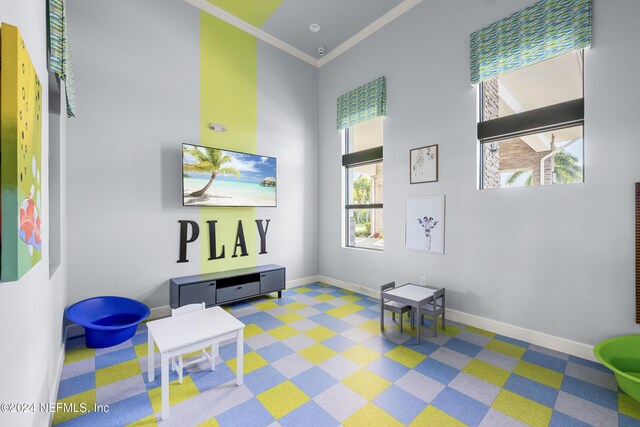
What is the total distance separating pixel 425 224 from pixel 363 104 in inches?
86.3

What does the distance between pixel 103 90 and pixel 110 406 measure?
325cm

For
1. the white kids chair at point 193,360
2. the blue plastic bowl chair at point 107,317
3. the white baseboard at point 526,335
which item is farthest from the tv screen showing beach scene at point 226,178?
the white baseboard at point 526,335

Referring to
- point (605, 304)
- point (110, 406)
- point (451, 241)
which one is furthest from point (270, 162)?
point (605, 304)

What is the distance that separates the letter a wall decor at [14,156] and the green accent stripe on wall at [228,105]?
117 inches

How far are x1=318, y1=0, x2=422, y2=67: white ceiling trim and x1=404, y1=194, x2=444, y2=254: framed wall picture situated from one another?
2.71m

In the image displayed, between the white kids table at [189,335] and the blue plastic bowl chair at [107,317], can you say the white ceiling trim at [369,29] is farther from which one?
the blue plastic bowl chair at [107,317]

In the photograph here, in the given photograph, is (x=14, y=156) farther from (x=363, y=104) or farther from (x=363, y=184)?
(x=363, y=184)

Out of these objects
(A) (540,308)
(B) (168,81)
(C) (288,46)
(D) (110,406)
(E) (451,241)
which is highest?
(C) (288,46)

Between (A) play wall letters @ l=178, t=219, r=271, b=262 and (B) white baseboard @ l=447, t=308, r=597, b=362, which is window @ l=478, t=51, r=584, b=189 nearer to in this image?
(B) white baseboard @ l=447, t=308, r=597, b=362

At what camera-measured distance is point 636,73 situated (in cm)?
239

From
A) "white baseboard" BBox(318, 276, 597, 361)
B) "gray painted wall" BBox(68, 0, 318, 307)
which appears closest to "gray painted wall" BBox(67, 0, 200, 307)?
"gray painted wall" BBox(68, 0, 318, 307)

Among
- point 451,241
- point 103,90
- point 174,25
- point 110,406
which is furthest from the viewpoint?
point 174,25

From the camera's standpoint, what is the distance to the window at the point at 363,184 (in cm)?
464

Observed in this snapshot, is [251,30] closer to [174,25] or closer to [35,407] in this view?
[174,25]
